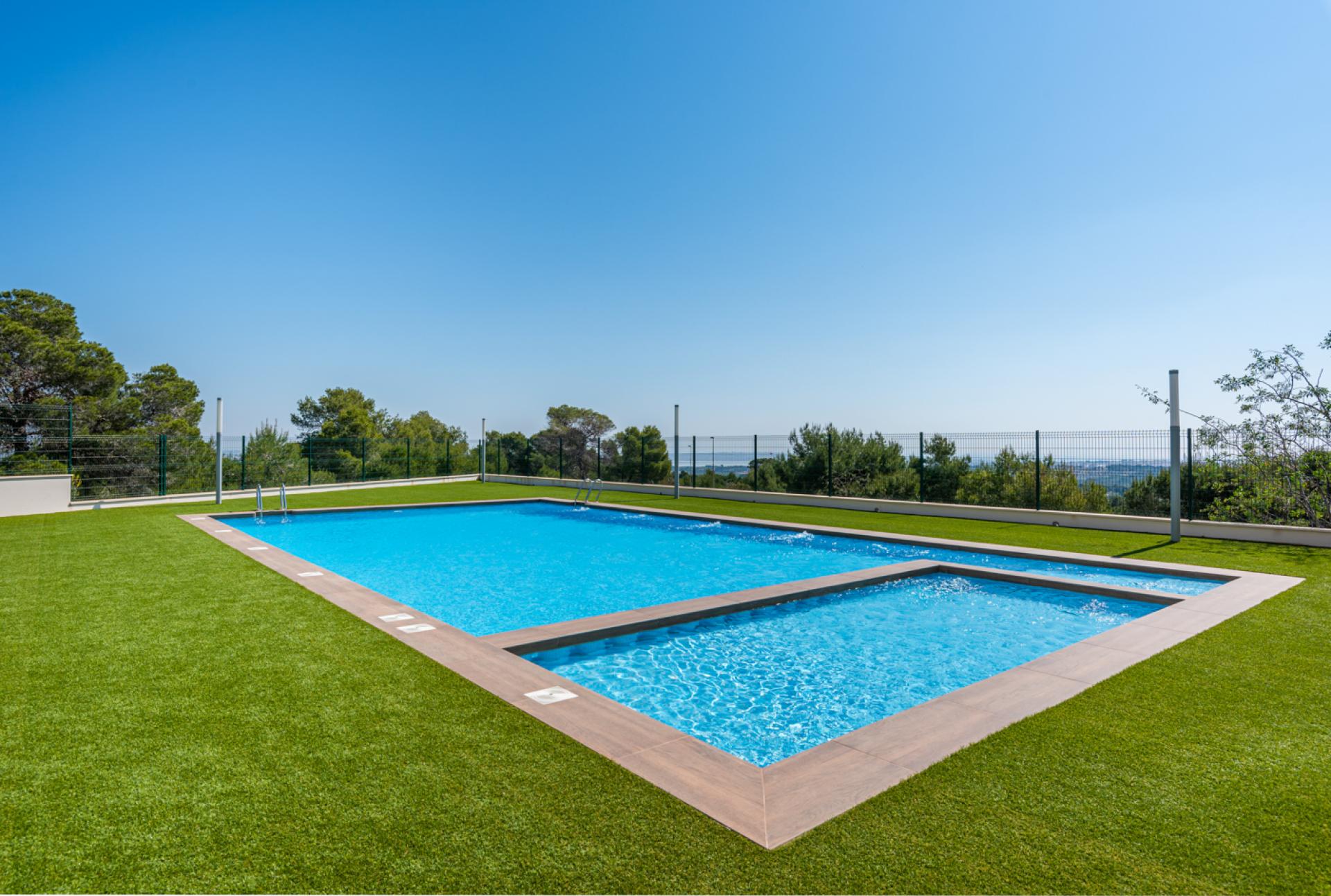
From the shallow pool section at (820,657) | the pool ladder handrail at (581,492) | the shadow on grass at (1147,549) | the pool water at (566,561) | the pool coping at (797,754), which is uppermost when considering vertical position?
the pool ladder handrail at (581,492)

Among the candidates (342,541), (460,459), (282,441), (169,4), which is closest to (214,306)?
(282,441)

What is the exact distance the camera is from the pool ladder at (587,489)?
616 inches

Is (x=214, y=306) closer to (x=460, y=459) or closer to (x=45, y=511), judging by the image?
(x=460, y=459)

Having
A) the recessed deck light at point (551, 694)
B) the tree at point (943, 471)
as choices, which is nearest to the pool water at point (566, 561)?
the recessed deck light at point (551, 694)

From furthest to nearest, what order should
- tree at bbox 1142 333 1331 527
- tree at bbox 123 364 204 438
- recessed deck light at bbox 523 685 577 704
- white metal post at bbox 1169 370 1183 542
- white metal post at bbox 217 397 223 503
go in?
tree at bbox 123 364 204 438 → white metal post at bbox 217 397 223 503 → tree at bbox 1142 333 1331 527 → white metal post at bbox 1169 370 1183 542 → recessed deck light at bbox 523 685 577 704

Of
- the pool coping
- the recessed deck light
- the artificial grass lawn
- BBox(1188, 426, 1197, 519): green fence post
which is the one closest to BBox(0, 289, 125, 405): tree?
the pool coping

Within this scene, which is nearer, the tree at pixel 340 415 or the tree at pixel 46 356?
the tree at pixel 46 356

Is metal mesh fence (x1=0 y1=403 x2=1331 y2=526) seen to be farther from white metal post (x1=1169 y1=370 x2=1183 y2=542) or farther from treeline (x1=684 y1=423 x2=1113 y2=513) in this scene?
white metal post (x1=1169 y1=370 x2=1183 y2=542)

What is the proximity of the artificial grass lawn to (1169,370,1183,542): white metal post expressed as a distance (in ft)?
18.6

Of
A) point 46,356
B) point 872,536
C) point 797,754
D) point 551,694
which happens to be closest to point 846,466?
point 872,536

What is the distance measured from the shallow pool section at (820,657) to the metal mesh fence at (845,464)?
5.25 metres

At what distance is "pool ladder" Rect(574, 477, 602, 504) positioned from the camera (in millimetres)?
15641

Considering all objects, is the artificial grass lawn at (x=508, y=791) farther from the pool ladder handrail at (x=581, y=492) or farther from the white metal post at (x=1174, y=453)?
the pool ladder handrail at (x=581, y=492)

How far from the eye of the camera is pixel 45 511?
41.5 ft
